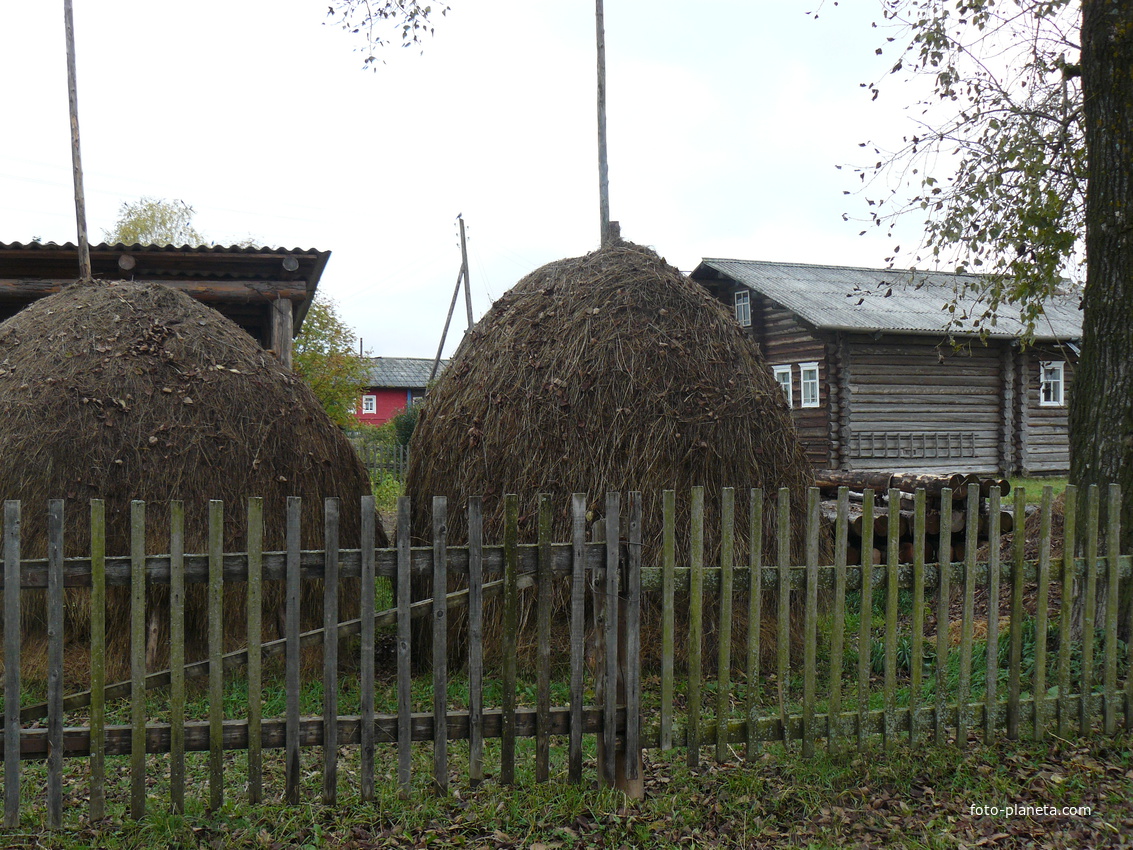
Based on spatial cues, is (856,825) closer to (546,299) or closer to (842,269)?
(546,299)

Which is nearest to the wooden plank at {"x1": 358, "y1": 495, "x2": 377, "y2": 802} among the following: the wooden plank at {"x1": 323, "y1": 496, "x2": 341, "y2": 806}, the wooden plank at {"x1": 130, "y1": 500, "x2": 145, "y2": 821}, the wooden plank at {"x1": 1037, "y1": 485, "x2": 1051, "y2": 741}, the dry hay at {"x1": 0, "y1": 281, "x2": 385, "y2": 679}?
the wooden plank at {"x1": 323, "y1": 496, "x2": 341, "y2": 806}

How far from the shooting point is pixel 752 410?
22.2 feet

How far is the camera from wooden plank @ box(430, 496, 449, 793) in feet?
12.6

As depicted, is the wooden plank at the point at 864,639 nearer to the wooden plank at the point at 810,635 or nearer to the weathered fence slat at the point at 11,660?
the wooden plank at the point at 810,635

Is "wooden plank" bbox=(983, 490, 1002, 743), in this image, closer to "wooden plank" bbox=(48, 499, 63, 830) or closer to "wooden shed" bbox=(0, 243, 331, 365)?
"wooden plank" bbox=(48, 499, 63, 830)

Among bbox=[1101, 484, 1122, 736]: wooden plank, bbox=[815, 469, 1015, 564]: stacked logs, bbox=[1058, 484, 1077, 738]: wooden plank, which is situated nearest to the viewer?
bbox=[1058, 484, 1077, 738]: wooden plank

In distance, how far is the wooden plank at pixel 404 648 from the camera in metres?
3.81

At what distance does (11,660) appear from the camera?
358 centimetres

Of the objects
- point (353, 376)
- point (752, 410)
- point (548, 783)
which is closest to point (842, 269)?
point (353, 376)

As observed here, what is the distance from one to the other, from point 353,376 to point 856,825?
26919 mm

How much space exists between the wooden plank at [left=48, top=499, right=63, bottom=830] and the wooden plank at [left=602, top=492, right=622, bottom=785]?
2.26 m

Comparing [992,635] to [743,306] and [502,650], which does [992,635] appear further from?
[743,306]

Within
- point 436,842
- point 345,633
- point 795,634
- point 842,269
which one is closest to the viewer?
point 436,842

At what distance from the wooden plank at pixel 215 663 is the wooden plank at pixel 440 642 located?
888mm
